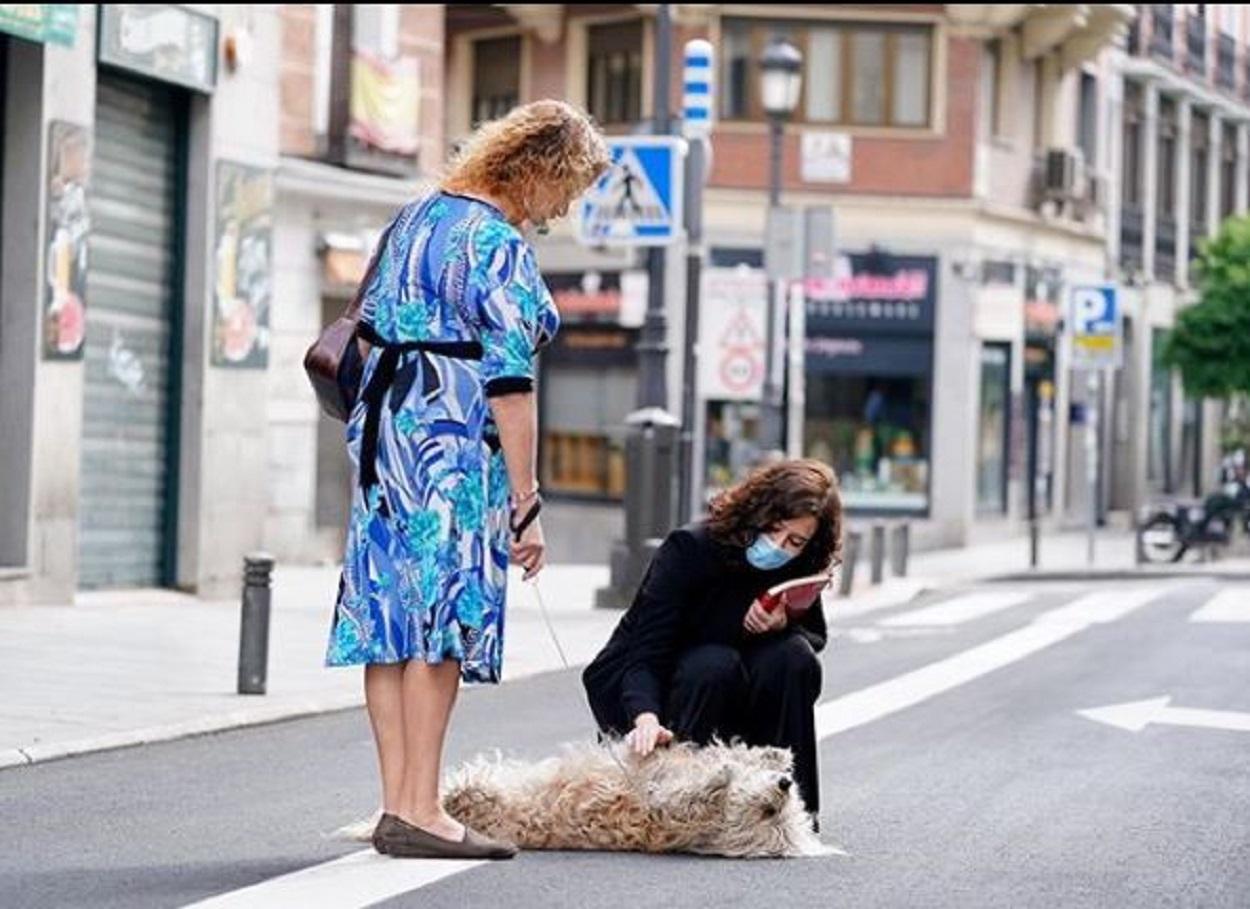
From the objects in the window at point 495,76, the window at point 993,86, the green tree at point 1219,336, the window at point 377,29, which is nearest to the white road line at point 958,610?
the window at point 377,29

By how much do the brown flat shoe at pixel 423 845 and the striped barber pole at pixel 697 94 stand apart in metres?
15.6

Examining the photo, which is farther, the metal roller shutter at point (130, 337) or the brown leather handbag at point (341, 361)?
the metal roller shutter at point (130, 337)

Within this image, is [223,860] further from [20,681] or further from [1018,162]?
[1018,162]

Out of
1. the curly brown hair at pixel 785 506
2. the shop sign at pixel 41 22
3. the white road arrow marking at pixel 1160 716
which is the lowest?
the white road arrow marking at pixel 1160 716

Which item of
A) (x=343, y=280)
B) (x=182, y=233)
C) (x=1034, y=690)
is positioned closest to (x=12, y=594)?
(x=182, y=233)

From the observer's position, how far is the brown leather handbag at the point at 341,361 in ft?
25.1

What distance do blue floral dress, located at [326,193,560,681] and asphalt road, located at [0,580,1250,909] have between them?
2.03ft

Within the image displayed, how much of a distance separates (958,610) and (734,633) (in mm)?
14550

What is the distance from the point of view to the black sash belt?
300 inches

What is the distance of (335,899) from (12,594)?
37.7ft

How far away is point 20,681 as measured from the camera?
1339 centimetres

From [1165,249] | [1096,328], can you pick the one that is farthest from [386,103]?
[1165,249]

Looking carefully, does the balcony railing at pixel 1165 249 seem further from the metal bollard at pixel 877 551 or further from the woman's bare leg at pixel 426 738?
the woman's bare leg at pixel 426 738

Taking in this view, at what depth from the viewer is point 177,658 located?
15.2 m
